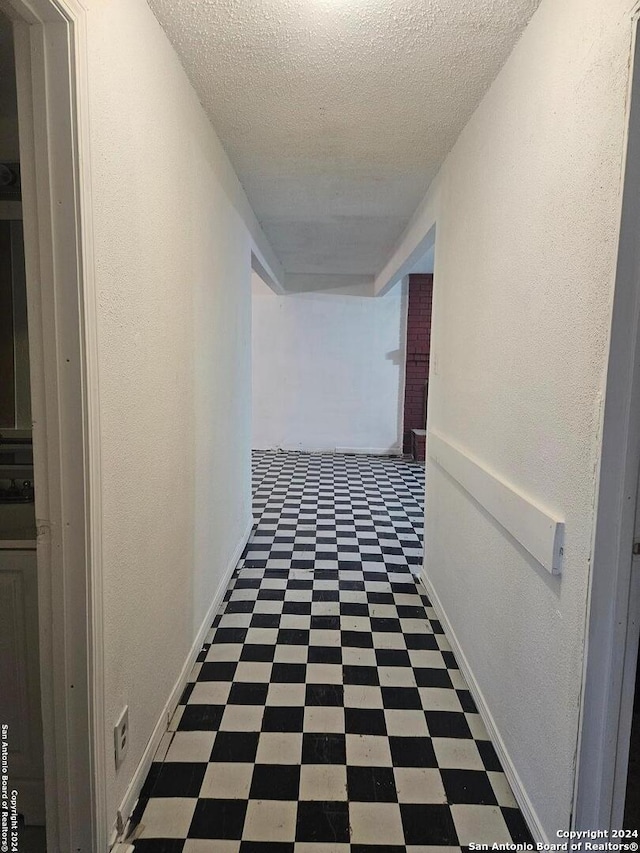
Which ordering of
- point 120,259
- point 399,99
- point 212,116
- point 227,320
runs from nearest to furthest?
1. point 120,259
2. point 399,99
3. point 212,116
4. point 227,320

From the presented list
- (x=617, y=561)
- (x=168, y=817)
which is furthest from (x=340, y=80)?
(x=168, y=817)

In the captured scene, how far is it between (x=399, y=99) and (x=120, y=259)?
1437mm

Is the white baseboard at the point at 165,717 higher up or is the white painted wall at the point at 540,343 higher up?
the white painted wall at the point at 540,343

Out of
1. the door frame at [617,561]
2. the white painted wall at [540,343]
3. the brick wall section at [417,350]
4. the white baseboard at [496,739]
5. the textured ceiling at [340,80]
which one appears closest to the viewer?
the door frame at [617,561]

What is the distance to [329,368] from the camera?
6.99 metres

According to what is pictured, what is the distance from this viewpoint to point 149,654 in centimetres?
162

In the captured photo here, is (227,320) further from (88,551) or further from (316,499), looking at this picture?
(316,499)

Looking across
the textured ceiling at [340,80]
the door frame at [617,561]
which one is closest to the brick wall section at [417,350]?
the textured ceiling at [340,80]

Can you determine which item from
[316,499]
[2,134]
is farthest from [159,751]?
[316,499]

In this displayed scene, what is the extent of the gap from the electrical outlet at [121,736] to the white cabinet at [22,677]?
0.75 feet

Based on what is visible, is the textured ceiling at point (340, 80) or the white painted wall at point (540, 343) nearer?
the white painted wall at point (540, 343)

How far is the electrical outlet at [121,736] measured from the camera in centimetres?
135

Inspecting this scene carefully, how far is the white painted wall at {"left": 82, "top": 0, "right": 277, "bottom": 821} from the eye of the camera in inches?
50.0

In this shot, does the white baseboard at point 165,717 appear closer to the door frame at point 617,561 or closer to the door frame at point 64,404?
the door frame at point 64,404
